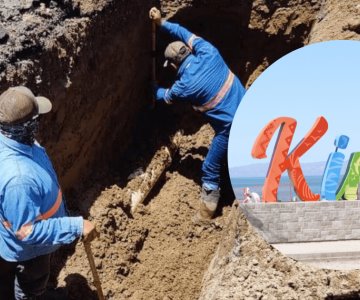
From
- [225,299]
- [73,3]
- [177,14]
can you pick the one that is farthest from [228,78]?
[225,299]

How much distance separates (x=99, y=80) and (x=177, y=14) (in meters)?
1.21

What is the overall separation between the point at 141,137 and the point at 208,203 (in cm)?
113

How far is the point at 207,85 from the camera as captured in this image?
4738 millimetres

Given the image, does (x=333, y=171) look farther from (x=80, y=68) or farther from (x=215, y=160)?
(x=80, y=68)

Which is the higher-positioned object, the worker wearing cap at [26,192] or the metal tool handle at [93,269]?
the worker wearing cap at [26,192]

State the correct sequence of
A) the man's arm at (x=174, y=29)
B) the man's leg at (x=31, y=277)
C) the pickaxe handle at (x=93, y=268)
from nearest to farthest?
the man's leg at (x=31, y=277) → the pickaxe handle at (x=93, y=268) → the man's arm at (x=174, y=29)

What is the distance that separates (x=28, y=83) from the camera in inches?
156

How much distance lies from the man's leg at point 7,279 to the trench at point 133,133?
12.2 inches

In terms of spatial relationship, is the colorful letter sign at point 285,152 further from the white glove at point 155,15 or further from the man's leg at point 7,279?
the white glove at point 155,15

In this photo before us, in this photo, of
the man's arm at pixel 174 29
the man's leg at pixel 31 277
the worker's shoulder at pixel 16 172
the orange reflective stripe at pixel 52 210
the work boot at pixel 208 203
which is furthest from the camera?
the work boot at pixel 208 203

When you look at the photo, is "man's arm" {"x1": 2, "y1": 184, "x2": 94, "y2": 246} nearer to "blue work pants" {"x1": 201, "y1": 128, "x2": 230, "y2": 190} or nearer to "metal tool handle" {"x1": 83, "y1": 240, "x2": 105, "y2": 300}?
"metal tool handle" {"x1": 83, "y1": 240, "x2": 105, "y2": 300}

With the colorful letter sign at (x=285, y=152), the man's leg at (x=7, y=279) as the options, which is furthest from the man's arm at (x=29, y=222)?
the colorful letter sign at (x=285, y=152)

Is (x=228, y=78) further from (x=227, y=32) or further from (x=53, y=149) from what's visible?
(x=53, y=149)

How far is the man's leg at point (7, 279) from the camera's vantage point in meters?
3.85
